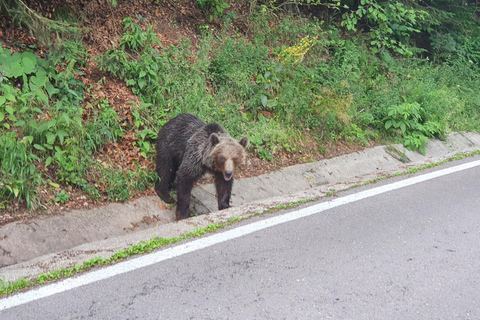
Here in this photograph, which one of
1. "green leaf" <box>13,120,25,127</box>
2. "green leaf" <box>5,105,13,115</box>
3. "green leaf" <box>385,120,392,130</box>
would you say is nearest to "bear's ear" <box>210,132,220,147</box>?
"green leaf" <box>13,120,25,127</box>

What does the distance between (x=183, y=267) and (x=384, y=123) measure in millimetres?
7140

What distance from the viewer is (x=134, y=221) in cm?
586

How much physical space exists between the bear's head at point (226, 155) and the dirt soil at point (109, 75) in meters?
0.98

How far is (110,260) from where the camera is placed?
4.28m

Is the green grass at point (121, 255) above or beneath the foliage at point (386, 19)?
beneath

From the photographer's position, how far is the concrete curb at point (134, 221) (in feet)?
15.0

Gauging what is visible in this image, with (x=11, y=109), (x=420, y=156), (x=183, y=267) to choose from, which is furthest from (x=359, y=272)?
(x=420, y=156)

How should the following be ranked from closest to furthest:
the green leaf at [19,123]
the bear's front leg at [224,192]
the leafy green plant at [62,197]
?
the leafy green plant at [62,197] → the green leaf at [19,123] → the bear's front leg at [224,192]

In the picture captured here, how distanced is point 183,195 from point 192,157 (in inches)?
20.9

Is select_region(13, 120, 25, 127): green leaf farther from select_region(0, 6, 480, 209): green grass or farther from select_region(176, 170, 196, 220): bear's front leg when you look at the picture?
select_region(176, 170, 196, 220): bear's front leg

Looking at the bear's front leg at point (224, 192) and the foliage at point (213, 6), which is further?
the foliage at point (213, 6)

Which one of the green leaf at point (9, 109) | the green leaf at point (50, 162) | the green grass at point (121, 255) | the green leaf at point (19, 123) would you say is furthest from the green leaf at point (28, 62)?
the green grass at point (121, 255)

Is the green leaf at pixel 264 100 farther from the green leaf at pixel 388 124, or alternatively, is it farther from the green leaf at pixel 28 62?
the green leaf at pixel 28 62

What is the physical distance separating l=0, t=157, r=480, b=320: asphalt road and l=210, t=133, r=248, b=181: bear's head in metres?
0.98
